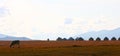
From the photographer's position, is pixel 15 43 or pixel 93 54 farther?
pixel 15 43

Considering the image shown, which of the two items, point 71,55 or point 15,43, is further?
point 15,43

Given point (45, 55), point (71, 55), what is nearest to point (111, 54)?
point (71, 55)

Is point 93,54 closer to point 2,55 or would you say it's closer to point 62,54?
point 62,54

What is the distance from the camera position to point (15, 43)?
6919 cm

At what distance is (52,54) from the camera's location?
4706 cm

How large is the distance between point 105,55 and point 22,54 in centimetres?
1028

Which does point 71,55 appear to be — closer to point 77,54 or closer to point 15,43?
point 77,54

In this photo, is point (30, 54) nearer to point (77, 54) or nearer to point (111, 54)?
point (77, 54)

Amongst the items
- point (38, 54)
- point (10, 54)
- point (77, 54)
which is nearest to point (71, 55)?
point (77, 54)

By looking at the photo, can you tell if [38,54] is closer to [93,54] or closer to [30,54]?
[30,54]

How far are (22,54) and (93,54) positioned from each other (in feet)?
28.9

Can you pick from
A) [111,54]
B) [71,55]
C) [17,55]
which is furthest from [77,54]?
[17,55]

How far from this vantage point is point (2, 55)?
46875 mm

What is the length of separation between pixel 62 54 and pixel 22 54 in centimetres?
500
